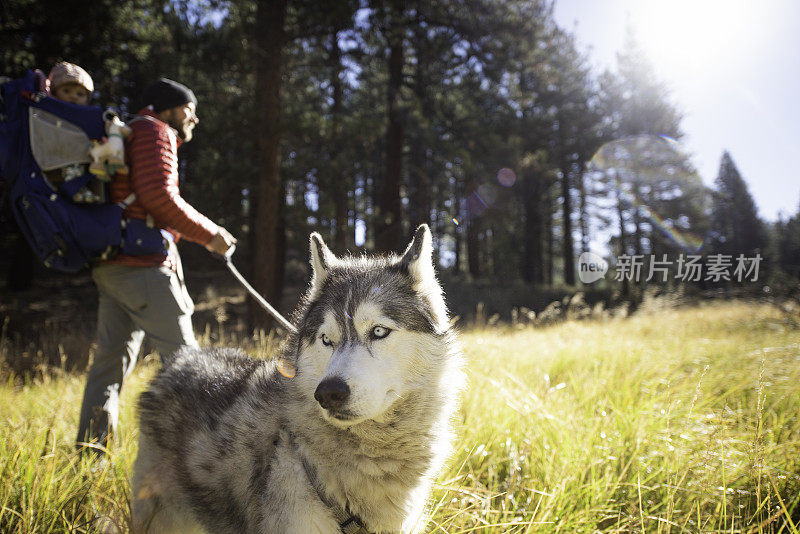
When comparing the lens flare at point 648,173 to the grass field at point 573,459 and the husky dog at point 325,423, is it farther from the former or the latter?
the husky dog at point 325,423

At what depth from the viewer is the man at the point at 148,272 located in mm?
2717

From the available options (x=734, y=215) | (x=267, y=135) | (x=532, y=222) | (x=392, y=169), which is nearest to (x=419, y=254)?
(x=267, y=135)

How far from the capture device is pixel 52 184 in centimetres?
263

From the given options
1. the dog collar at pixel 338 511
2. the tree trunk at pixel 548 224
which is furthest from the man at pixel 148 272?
the tree trunk at pixel 548 224

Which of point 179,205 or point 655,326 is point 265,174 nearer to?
point 179,205

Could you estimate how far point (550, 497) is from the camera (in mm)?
2262

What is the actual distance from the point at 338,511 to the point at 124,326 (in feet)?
7.35

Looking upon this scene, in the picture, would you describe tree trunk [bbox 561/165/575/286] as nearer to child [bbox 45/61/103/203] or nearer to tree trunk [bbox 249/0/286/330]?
tree trunk [bbox 249/0/286/330]

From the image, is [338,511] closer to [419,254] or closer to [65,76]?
[419,254]

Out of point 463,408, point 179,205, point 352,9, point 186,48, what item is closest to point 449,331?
point 463,408

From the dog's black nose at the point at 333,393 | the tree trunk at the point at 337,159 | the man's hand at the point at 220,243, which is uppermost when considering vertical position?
the tree trunk at the point at 337,159

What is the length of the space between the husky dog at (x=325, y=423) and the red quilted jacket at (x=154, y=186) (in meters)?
1.00

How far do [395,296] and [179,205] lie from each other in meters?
1.65

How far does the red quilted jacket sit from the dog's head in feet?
3.44
